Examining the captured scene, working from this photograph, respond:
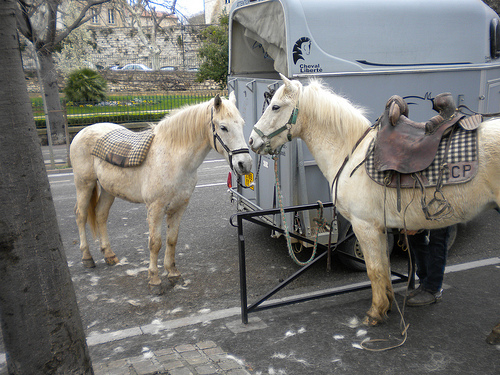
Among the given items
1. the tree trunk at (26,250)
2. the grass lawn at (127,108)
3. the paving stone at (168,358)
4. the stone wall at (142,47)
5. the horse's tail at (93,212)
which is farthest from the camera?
the stone wall at (142,47)

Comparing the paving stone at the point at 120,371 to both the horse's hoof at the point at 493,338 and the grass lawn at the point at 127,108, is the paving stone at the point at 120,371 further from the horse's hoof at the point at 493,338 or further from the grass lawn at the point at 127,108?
the grass lawn at the point at 127,108

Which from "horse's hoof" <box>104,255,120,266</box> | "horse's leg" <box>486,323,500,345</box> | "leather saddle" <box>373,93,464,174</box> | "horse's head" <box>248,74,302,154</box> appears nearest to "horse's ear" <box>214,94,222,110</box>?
"horse's head" <box>248,74,302,154</box>

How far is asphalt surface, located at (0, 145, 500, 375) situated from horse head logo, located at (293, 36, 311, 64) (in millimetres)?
2553

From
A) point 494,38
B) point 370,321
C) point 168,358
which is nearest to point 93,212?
point 168,358

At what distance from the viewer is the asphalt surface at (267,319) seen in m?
3.25

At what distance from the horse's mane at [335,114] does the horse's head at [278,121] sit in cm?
10

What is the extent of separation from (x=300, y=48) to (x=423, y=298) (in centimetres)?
288

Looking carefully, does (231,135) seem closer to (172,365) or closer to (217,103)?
(217,103)

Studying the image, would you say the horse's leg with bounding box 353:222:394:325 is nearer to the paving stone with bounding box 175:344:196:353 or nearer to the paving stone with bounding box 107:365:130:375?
the paving stone with bounding box 175:344:196:353

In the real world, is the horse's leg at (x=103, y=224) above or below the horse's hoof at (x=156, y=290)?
above

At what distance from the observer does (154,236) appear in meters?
4.65

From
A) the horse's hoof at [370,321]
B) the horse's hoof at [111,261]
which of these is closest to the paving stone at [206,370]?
the horse's hoof at [370,321]

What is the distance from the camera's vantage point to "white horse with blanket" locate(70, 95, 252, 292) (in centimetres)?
421

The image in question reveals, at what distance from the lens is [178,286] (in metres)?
4.91
